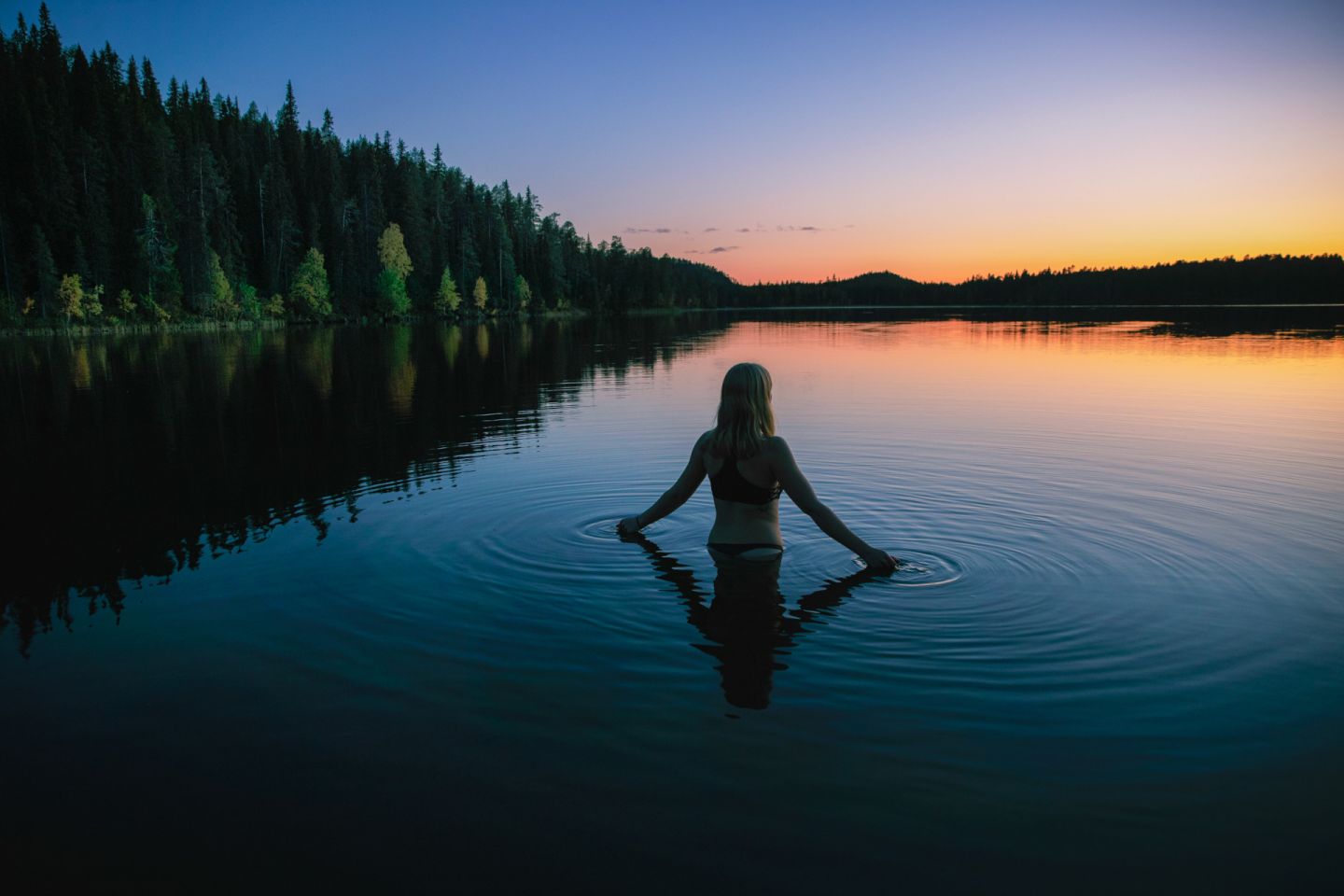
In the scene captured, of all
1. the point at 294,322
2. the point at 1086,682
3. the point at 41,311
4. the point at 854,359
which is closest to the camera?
the point at 1086,682

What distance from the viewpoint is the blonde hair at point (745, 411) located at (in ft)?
24.2

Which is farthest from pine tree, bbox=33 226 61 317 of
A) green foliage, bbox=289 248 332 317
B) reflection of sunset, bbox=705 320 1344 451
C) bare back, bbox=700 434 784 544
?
bare back, bbox=700 434 784 544

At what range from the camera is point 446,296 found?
11538 cm

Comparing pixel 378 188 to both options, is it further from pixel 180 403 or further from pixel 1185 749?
pixel 1185 749

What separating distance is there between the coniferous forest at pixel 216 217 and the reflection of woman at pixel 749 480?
8088 cm

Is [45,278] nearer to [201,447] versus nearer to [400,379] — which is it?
[400,379]

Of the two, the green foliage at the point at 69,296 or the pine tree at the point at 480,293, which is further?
the pine tree at the point at 480,293

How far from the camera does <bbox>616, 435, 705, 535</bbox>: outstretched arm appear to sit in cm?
821

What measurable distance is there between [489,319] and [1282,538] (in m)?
128

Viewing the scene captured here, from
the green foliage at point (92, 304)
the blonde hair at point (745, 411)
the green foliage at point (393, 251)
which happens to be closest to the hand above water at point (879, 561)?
the blonde hair at point (745, 411)

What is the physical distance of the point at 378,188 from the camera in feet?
383

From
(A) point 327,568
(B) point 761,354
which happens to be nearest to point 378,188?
(B) point 761,354

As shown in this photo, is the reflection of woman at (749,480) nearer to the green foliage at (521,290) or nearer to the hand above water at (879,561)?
the hand above water at (879,561)

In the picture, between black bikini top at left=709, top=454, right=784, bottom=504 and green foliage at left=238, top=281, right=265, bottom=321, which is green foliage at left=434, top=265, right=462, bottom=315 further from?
black bikini top at left=709, top=454, right=784, bottom=504
